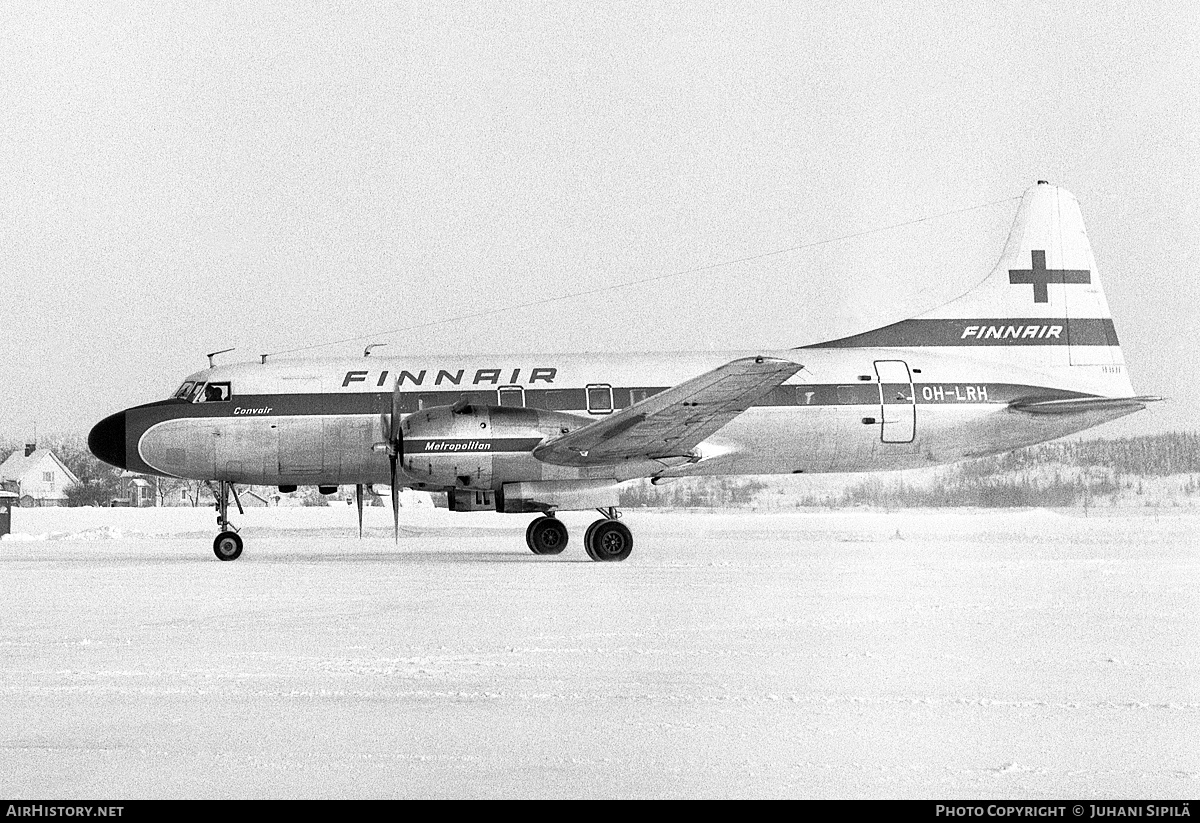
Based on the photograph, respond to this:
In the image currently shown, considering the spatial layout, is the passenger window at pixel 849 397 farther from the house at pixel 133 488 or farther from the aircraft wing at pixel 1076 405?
the house at pixel 133 488

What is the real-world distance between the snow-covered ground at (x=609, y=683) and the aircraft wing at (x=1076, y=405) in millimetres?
5162

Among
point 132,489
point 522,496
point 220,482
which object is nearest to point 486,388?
point 522,496

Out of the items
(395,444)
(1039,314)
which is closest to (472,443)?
(395,444)

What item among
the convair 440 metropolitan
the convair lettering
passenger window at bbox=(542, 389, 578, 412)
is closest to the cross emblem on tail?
the convair lettering

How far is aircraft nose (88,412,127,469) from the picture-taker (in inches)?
816

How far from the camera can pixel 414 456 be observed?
722 inches

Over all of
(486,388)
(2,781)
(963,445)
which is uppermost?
(486,388)

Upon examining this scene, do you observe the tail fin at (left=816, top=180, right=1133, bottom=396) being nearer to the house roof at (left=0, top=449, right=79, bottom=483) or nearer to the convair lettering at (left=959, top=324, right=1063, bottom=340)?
the convair lettering at (left=959, top=324, right=1063, bottom=340)

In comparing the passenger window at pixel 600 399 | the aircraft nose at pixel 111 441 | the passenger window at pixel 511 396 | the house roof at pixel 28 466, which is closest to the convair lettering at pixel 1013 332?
the passenger window at pixel 600 399

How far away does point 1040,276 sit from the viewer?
2212cm

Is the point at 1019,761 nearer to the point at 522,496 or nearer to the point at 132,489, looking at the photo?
the point at 522,496

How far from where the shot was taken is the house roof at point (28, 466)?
84.9 m

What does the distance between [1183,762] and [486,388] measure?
16181 millimetres

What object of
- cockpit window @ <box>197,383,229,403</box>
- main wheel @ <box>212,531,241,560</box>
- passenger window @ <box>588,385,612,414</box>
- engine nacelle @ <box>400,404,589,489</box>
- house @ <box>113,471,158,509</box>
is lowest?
main wheel @ <box>212,531,241,560</box>
